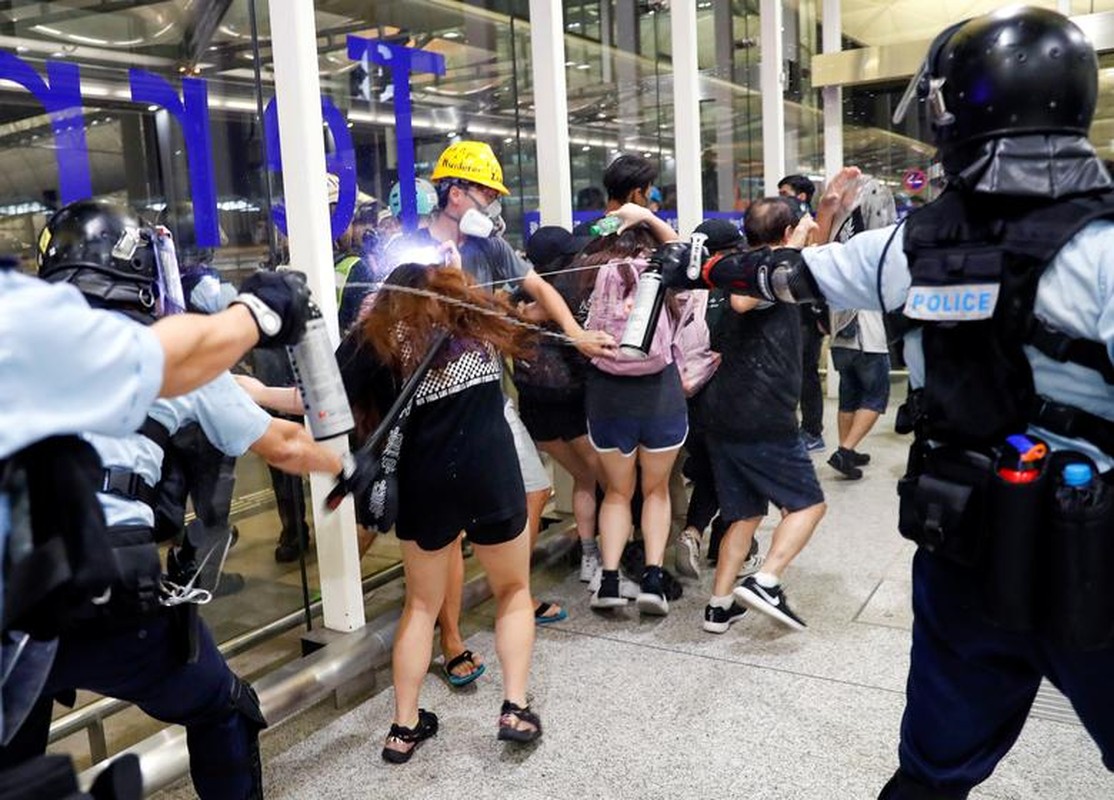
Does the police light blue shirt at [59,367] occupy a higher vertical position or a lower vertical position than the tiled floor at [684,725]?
higher

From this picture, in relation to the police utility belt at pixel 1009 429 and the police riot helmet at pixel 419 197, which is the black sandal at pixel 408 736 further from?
the police riot helmet at pixel 419 197

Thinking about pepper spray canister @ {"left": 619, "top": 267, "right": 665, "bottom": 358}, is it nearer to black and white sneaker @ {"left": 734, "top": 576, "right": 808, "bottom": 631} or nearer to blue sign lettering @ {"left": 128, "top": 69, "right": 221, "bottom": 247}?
black and white sneaker @ {"left": 734, "top": 576, "right": 808, "bottom": 631}

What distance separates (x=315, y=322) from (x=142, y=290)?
44 centimetres

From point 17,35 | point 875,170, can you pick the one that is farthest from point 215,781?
point 875,170

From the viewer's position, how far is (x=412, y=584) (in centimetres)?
260

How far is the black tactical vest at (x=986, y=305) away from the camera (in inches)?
57.6

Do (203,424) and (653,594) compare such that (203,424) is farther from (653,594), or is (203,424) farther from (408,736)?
(653,594)

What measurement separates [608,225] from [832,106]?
14.9 ft

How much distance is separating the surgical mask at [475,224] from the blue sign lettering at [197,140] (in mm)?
806

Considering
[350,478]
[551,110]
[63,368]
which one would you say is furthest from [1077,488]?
[551,110]

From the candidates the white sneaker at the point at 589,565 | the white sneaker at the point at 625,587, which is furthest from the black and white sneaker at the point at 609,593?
the white sneaker at the point at 589,565

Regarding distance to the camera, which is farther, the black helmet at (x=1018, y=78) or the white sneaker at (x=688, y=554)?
the white sneaker at (x=688, y=554)

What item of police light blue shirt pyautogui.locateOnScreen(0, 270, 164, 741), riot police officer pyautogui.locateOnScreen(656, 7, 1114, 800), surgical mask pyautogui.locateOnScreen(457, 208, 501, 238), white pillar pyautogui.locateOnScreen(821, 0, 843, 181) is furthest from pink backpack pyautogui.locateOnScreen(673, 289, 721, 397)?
white pillar pyautogui.locateOnScreen(821, 0, 843, 181)

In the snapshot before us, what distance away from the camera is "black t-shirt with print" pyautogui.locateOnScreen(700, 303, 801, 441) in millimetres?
3232
